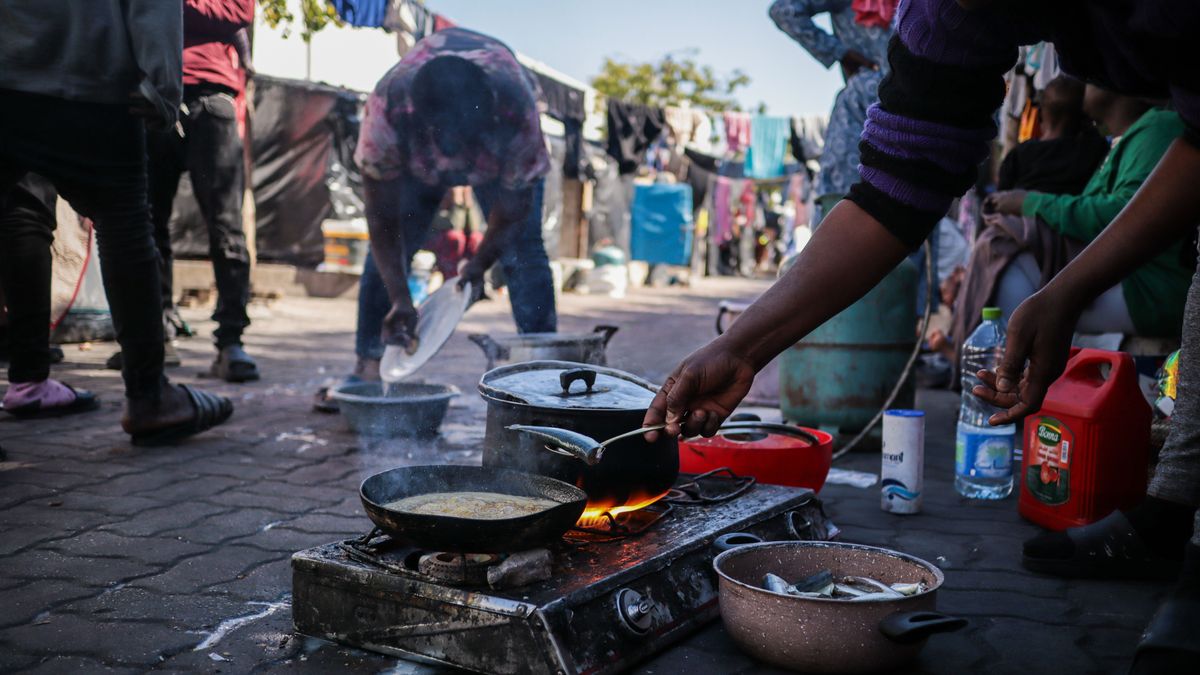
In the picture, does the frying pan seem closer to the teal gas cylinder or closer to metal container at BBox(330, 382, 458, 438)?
metal container at BBox(330, 382, 458, 438)

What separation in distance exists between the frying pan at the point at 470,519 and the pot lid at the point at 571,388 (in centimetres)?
21

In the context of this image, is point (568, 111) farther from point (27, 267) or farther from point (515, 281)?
point (27, 267)

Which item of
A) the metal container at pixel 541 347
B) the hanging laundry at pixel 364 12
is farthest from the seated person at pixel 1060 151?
the hanging laundry at pixel 364 12

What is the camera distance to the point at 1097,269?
1694mm

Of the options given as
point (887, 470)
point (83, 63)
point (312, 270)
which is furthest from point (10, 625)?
point (312, 270)

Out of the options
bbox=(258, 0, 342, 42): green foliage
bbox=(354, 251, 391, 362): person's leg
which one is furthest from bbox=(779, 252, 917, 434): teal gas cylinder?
bbox=(258, 0, 342, 42): green foliage

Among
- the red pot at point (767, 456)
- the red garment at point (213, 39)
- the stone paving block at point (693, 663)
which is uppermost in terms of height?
the red garment at point (213, 39)

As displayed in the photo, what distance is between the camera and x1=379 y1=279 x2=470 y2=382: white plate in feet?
15.4

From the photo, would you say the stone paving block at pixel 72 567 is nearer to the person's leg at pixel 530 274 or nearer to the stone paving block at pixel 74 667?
the stone paving block at pixel 74 667

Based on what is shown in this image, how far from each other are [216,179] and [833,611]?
452cm

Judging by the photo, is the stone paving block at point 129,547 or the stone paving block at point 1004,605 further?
the stone paving block at point 129,547

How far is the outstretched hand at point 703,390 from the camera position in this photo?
1.72 metres

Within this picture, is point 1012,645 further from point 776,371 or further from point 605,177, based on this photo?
point 605,177

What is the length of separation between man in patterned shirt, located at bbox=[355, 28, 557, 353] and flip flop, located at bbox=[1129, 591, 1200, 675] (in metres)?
3.57
